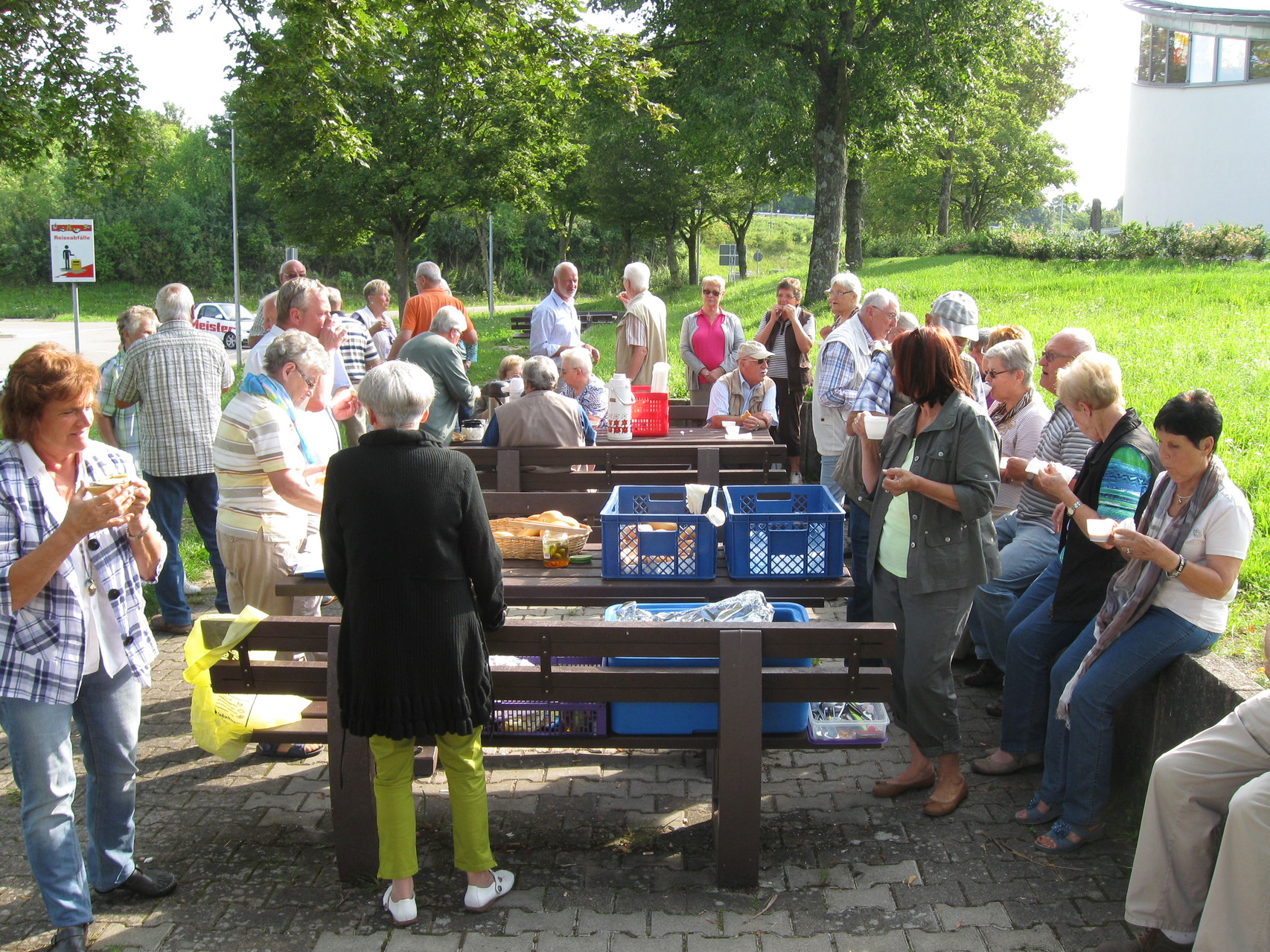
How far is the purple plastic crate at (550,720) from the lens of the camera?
365 centimetres

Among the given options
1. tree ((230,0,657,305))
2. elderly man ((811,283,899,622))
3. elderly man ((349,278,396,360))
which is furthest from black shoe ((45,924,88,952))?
tree ((230,0,657,305))

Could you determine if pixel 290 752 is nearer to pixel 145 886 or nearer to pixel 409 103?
pixel 145 886

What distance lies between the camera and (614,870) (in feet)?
11.8

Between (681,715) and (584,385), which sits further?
(584,385)

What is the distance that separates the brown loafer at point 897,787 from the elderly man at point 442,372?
3.78m

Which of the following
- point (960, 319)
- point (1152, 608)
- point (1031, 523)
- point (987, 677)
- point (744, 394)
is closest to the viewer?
point (1152, 608)

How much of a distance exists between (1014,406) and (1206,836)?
267 cm

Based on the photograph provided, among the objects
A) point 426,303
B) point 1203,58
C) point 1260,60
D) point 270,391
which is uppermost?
point 1203,58

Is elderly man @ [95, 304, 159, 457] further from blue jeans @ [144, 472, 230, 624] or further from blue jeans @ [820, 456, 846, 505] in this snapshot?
blue jeans @ [820, 456, 846, 505]

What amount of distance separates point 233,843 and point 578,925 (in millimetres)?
1423

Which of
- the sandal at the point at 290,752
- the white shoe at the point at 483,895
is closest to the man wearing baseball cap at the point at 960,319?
the white shoe at the point at 483,895

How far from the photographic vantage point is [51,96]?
12914 millimetres

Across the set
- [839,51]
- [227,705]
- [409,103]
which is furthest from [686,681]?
[409,103]

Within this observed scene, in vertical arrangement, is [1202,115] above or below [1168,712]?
above
